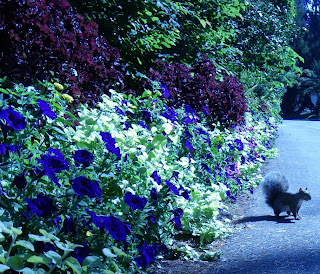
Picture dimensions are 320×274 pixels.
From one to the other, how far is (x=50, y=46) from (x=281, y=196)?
2.79m

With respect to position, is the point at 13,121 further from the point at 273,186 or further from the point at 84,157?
the point at 273,186

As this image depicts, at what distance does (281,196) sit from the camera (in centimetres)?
528

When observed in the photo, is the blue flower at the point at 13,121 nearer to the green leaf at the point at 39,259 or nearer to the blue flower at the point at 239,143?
the green leaf at the point at 39,259

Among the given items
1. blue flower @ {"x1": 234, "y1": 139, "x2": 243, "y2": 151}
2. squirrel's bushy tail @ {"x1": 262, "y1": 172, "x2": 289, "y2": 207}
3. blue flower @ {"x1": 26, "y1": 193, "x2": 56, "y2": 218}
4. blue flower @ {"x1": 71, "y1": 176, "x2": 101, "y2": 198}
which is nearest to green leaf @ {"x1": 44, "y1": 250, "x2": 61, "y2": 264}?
blue flower @ {"x1": 26, "y1": 193, "x2": 56, "y2": 218}

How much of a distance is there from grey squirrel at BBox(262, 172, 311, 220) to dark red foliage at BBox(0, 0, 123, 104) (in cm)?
211

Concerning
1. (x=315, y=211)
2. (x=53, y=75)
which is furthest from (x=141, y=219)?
(x=315, y=211)

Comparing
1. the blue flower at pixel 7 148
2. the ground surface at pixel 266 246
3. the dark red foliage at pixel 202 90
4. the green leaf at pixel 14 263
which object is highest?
the dark red foliage at pixel 202 90

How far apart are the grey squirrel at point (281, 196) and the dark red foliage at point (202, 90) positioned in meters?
1.42

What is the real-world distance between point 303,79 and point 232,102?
47.8 metres

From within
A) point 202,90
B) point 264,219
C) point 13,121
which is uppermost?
point 202,90

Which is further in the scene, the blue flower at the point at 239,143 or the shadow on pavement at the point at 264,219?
A: the blue flower at the point at 239,143

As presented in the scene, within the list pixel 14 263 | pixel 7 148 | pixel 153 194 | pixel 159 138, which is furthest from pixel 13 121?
pixel 159 138

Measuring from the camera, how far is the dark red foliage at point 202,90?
6.46 meters

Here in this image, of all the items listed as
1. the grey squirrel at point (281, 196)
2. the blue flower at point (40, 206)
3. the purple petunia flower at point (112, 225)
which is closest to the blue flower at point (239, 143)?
the grey squirrel at point (281, 196)
